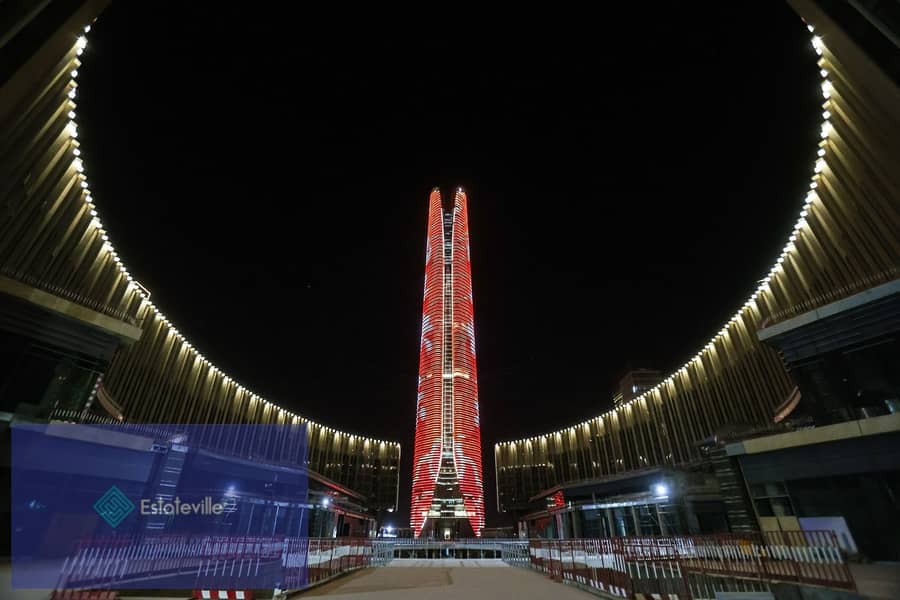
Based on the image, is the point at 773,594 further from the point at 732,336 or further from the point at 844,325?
the point at 732,336

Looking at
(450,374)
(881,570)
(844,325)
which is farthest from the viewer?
(450,374)

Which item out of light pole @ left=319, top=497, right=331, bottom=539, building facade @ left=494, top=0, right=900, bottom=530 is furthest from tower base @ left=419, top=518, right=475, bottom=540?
building facade @ left=494, top=0, right=900, bottom=530

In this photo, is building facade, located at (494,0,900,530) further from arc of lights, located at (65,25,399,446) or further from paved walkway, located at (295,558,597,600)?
arc of lights, located at (65,25,399,446)

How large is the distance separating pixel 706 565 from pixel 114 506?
22.1m

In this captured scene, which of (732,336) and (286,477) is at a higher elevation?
(732,336)

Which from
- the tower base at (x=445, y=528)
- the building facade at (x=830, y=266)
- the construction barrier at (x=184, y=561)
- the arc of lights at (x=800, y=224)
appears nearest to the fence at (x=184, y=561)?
the construction barrier at (x=184, y=561)

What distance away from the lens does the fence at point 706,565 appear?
7656 millimetres

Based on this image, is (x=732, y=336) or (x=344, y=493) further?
(x=344, y=493)

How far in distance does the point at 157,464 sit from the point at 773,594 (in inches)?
936

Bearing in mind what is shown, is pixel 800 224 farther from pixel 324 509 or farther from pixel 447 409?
pixel 324 509

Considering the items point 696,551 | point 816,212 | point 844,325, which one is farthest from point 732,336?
point 696,551

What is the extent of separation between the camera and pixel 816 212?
19500 millimetres
